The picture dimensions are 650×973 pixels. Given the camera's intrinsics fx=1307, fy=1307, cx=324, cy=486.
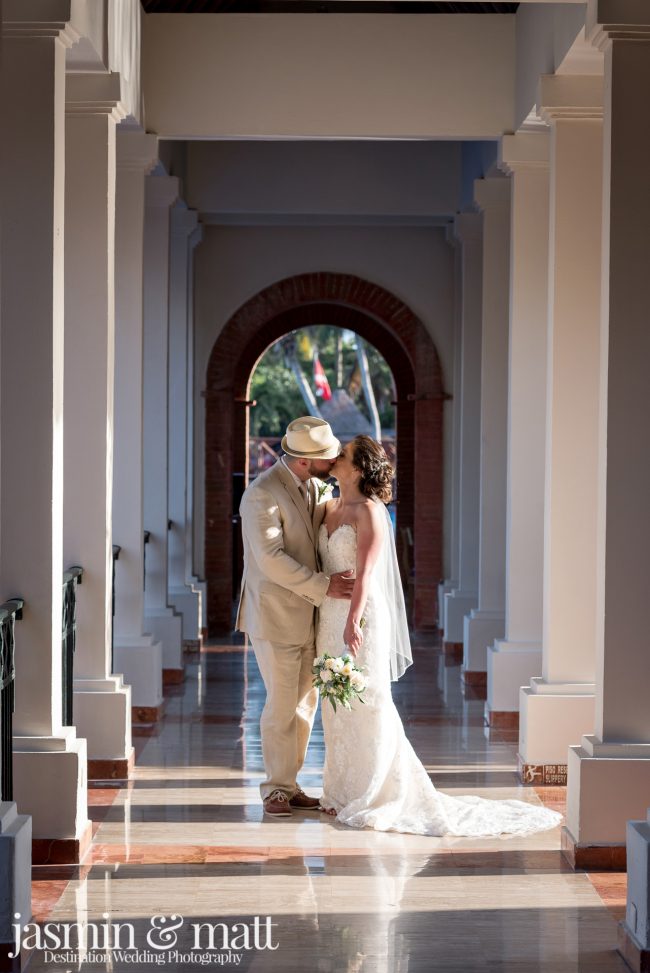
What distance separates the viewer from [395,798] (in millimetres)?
6066

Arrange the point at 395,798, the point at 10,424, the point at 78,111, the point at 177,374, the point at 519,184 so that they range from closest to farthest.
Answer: the point at 10,424 < the point at 395,798 < the point at 78,111 < the point at 519,184 < the point at 177,374

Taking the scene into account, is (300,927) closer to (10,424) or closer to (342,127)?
(10,424)

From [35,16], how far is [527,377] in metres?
3.89

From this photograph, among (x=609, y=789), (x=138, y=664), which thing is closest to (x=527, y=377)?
(x=138, y=664)

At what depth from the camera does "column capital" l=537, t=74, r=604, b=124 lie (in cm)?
671

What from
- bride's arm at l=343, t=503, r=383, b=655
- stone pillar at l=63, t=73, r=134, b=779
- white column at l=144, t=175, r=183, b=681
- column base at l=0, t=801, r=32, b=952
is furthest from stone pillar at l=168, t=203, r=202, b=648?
column base at l=0, t=801, r=32, b=952

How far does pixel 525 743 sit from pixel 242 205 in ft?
22.9

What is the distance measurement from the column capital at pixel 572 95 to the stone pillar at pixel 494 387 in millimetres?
2532

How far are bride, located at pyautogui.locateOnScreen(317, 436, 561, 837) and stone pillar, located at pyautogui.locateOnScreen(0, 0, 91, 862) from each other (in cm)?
148

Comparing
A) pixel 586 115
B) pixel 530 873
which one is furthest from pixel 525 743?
pixel 586 115

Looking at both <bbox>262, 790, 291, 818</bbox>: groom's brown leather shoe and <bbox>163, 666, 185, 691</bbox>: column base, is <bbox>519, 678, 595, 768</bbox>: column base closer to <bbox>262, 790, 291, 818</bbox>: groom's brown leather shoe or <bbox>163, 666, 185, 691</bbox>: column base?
<bbox>262, 790, 291, 818</bbox>: groom's brown leather shoe

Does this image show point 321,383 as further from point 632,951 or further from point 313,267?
point 632,951

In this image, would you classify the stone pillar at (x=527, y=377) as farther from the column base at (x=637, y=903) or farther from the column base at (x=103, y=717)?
the column base at (x=637, y=903)

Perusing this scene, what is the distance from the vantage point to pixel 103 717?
6840mm
